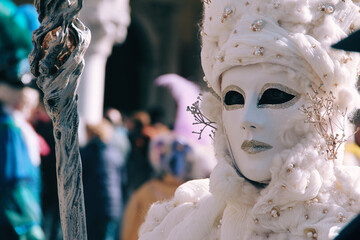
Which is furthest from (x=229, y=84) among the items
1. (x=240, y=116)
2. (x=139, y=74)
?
(x=139, y=74)


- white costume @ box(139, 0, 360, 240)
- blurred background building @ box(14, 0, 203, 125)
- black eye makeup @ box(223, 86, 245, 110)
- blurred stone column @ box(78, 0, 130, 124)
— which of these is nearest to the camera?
white costume @ box(139, 0, 360, 240)

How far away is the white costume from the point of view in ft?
8.66

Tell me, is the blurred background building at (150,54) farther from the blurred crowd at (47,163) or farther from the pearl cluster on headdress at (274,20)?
the pearl cluster on headdress at (274,20)

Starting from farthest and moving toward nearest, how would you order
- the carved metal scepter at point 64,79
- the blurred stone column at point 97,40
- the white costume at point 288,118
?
the blurred stone column at point 97,40 → the white costume at point 288,118 → the carved metal scepter at point 64,79

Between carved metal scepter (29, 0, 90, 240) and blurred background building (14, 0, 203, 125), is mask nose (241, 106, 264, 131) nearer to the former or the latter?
carved metal scepter (29, 0, 90, 240)

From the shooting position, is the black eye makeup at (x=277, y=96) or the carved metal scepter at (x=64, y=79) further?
the black eye makeup at (x=277, y=96)

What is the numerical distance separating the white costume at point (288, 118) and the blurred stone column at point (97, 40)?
5632 millimetres

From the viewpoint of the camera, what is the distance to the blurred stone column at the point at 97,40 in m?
8.36

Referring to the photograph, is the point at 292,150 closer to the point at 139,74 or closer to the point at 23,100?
the point at 23,100

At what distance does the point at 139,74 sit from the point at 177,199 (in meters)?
11.4

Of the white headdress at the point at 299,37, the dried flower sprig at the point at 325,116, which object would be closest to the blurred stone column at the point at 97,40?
the white headdress at the point at 299,37

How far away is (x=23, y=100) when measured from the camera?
219 inches

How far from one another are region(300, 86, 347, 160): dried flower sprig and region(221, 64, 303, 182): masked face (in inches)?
1.7

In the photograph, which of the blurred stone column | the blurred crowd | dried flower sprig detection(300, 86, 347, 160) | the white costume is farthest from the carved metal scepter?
the blurred stone column
